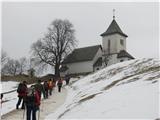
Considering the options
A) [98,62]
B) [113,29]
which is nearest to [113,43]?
[113,29]

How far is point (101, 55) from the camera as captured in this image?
81.6m

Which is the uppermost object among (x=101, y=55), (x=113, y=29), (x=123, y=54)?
(x=113, y=29)

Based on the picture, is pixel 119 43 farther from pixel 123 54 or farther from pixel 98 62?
pixel 98 62

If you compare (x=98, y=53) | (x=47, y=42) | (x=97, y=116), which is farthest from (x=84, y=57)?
(x=97, y=116)

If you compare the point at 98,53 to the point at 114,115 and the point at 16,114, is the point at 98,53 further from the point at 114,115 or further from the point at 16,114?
the point at 114,115

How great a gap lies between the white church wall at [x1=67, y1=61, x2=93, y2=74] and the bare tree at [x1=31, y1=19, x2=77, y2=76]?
385 centimetres

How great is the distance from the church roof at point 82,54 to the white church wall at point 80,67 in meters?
0.74

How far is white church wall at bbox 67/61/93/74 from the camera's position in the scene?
257 feet

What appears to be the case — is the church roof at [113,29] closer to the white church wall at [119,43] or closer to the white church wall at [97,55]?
the white church wall at [119,43]

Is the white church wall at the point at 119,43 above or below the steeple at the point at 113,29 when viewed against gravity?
below

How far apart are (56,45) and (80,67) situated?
7.40 meters

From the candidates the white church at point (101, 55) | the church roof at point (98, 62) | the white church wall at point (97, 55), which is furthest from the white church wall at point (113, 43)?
the church roof at point (98, 62)

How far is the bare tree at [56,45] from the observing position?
74438mm

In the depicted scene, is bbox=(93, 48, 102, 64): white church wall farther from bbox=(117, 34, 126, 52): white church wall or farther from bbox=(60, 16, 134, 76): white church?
bbox=(117, 34, 126, 52): white church wall
